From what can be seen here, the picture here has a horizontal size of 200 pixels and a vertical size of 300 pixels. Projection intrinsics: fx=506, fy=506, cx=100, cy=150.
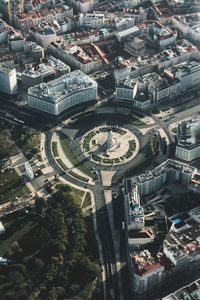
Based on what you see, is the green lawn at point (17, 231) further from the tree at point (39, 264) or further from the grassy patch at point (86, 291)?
the grassy patch at point (86, 291)

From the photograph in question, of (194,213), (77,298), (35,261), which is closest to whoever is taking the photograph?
(77,298)

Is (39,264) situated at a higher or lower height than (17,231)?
lower

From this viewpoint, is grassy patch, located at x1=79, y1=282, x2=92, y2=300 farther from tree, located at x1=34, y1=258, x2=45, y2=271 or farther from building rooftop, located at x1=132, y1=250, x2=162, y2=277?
tree, located at x1=34, y1=258, x2=45, y2=271

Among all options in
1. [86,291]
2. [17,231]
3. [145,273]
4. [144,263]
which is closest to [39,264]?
[17,231]

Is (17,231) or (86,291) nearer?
(86,291)

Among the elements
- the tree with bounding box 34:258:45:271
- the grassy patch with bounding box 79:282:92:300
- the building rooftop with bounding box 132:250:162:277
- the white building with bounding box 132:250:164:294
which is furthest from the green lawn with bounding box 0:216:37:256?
the white building with bounding box 132:250:164:294

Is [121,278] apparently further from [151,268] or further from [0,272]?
[0,272]

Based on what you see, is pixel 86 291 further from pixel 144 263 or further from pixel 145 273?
pixel 144 263

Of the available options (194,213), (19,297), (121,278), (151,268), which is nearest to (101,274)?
(121,278)

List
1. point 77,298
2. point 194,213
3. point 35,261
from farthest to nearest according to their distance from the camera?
point 194,213 < point 35,261 < point 77,298
